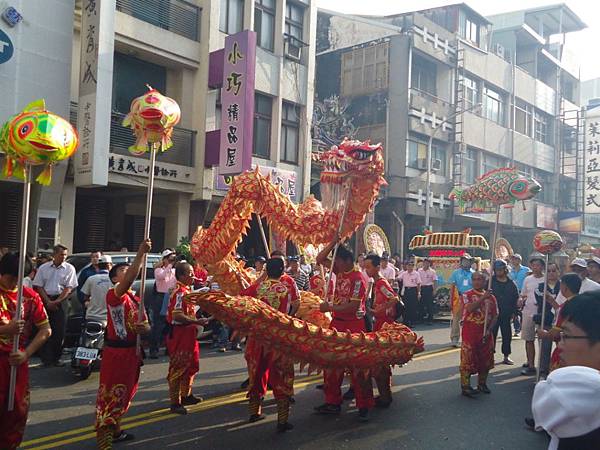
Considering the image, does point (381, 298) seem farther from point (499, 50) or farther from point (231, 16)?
point (499, 50)

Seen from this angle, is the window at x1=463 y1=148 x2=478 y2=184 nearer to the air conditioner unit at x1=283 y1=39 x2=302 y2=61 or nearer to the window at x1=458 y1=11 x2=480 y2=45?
the window at x1=458 y1=11 x2=480 y2=45

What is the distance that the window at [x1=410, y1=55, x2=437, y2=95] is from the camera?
1049 inches

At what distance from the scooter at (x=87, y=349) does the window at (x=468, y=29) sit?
2607 cm

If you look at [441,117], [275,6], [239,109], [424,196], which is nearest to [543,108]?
[441,117]

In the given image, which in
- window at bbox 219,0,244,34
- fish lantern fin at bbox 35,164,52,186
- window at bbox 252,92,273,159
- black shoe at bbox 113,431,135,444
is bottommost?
black shoe at bbox 113,431,135,444

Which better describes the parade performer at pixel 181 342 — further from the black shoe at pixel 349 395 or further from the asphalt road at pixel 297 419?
the black shoe at pixel 349 395

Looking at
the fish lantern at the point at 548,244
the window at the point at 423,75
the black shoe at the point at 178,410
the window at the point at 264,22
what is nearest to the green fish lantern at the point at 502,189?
the fish lantern at the point at 548,244

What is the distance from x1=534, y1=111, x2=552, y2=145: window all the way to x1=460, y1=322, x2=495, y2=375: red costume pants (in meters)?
32.1

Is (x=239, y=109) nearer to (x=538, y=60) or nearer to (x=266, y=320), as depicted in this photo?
(x=266, y=320)

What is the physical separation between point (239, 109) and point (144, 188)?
10.2 ft

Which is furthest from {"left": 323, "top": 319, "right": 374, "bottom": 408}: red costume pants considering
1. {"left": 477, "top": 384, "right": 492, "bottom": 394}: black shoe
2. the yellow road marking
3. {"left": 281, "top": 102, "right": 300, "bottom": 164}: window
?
{"left": 281, "top": 102, "right": 300, "bottom": 164}: window

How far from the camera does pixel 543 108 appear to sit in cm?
3656

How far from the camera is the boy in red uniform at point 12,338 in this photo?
404cm

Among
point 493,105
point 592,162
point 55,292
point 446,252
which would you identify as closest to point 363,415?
point 55,292
